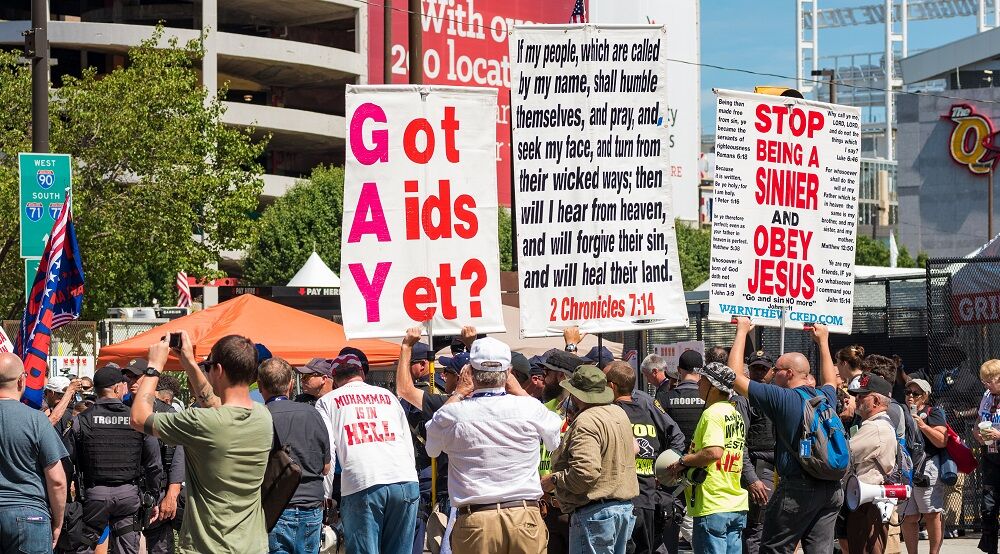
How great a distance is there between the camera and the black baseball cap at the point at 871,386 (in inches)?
386

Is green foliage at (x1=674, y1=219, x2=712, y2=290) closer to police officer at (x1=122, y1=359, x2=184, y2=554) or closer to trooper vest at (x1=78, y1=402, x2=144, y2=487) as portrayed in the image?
police officer at (x1=122, y1=359, x2=184, y2=554)

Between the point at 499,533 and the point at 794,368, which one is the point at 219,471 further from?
the point at 794,368

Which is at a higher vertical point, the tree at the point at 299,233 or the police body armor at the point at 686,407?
the tree at the point at 299,233

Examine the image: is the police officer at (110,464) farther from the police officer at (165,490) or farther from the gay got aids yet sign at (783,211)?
the gay got aids yet sign at (783,211)

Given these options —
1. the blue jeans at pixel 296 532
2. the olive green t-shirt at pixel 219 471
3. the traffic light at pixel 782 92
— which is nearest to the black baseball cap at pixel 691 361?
the traffic light at pixel 782 92

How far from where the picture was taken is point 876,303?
107 ft

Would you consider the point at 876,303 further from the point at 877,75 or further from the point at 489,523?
the point at 877,75

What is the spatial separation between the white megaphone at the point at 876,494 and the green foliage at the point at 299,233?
45302 millimetres

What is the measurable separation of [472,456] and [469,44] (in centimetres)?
6870

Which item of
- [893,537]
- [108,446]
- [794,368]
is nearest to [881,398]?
[893,537]

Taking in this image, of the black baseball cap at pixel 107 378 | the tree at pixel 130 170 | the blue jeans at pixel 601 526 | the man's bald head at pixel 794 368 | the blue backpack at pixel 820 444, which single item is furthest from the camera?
the tree at pixel 130 170

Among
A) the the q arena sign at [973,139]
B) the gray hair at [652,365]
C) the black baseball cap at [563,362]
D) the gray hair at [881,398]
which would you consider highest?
the the q arena sign at [973,139]

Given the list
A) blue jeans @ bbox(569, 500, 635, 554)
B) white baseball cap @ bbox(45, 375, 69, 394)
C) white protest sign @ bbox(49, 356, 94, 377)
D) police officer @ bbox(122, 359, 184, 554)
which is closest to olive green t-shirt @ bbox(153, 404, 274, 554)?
blue jeans @ bbox(569, 500, 635, 554)

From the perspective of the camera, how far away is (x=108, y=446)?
392 inches
